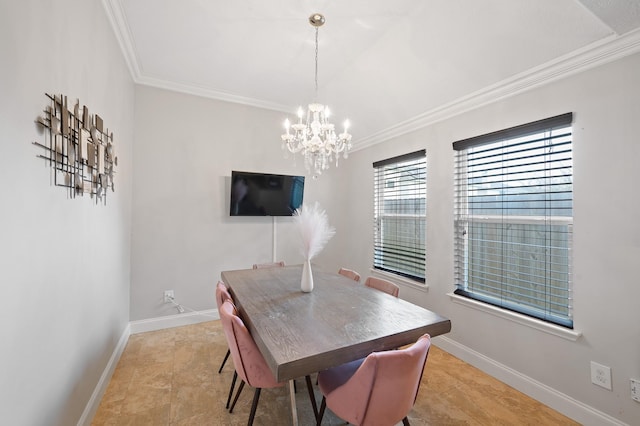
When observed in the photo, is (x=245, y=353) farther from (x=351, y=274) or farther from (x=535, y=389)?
(x=535, y=389)

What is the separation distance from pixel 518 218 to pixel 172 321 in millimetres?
3774

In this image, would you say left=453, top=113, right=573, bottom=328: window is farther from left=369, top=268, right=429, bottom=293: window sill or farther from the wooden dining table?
the wooden dining table

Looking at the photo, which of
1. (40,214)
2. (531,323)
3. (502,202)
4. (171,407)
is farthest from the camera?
(502,202)

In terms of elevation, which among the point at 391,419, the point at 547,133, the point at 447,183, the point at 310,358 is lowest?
the point at 391,419

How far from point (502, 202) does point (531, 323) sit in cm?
99

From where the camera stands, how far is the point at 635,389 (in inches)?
64.3

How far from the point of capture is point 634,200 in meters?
1.67

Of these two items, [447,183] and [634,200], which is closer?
[634,200]

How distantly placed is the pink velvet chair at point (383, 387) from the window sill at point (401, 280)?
183 centimetres

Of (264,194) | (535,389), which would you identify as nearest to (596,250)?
(535,389)

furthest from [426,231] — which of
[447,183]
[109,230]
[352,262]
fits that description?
[109,230]

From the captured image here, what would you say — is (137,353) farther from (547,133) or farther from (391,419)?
(547,133)

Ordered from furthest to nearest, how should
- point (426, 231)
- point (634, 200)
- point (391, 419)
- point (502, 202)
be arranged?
point (426, 231) → point (502, 202) → point (634, 200) → point (391, 419)

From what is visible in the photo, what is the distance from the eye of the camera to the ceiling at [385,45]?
182 cm
